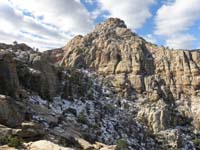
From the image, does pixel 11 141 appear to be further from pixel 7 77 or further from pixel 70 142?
pixel 7 77

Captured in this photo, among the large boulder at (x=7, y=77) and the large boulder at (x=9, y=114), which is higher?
the large boulder at (x=7, y=77)

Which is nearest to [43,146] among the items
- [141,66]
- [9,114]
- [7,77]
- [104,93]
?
[9,114]

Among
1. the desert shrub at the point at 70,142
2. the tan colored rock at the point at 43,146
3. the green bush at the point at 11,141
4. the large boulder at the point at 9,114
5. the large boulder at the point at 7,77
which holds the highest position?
the large boulder at the point at 7,77

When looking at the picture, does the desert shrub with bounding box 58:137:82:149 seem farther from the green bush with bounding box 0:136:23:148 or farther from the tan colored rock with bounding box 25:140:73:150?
the green bush with bounding box 0:136:23:148

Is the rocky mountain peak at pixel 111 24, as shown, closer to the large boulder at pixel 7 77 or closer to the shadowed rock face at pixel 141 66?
the shadowed rock face at pixel 141 66

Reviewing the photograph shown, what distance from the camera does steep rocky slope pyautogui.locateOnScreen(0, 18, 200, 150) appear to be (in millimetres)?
32862

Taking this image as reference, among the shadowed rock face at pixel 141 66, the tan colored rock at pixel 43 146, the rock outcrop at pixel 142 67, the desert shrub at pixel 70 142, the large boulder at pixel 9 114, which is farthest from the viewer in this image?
the shadowed rock face at pixel 141 66

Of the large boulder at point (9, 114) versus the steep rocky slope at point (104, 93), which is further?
the steep rocky slope at point (104, 93)

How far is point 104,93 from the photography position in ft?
291

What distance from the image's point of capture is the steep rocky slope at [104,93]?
3286 centimetres

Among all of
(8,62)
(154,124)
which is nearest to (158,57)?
(154,124)

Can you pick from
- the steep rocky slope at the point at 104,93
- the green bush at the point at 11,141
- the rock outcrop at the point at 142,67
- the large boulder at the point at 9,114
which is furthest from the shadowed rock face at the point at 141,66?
the green bush at the point at 11,141

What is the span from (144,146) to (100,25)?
7686 centimetres

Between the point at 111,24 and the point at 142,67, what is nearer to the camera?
the point at 142,67
